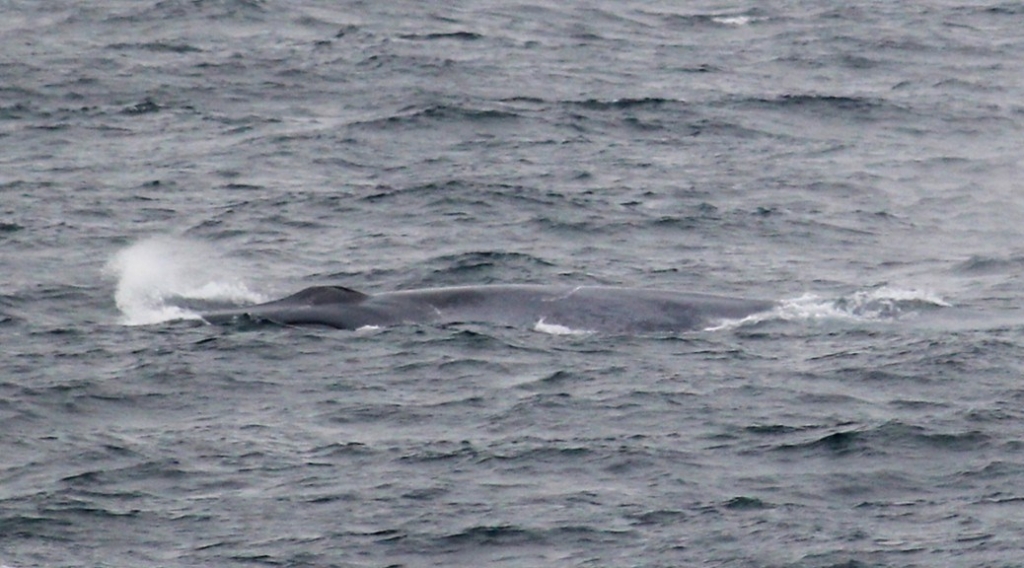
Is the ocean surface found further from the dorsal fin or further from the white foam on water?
the dorsal fin

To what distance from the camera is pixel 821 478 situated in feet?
88.4

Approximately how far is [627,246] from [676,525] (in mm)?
13742

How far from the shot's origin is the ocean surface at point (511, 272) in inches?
1016

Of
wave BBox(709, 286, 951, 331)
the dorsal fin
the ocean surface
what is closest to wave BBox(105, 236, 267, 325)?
the ocean surface

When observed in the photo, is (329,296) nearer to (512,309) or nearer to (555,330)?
(512,309)

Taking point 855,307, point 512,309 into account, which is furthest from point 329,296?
point 855,307

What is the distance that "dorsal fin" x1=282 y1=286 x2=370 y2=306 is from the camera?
3344 cm

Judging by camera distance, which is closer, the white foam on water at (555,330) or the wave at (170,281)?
the white foam on water at (555,330)

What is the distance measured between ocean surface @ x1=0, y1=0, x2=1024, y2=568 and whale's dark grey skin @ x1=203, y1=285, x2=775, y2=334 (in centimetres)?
49

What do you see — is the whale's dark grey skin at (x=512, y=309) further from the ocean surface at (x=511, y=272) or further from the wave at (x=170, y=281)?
the wave at (x=170, y=281)

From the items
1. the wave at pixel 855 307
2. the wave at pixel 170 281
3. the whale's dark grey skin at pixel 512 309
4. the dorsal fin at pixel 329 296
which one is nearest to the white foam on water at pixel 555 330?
the whale's dark grey skin at pixel 512 309

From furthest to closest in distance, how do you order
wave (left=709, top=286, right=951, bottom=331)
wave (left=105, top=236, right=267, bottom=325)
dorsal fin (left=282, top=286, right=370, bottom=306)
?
wave (left=105, top=236, right=267, bottom=325) → wave (left=709, top=286, right=951, bottom=331) → dorsal fin (left=282, top=286, right=370, bottom=306)

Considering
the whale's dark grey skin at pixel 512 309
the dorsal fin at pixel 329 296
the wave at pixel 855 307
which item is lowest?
the wave at pixel 855 307

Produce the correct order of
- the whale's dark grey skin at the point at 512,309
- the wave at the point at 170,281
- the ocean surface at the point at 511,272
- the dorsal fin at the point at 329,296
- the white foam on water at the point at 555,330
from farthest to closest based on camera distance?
the wave at the point at 170,281 → the dorsal fin at the point at 329,296 → the whale's dark grey skin at the point at 512,309 → the white foam on water at the point at 555,330 → the ocean surface at the point at 511,272
